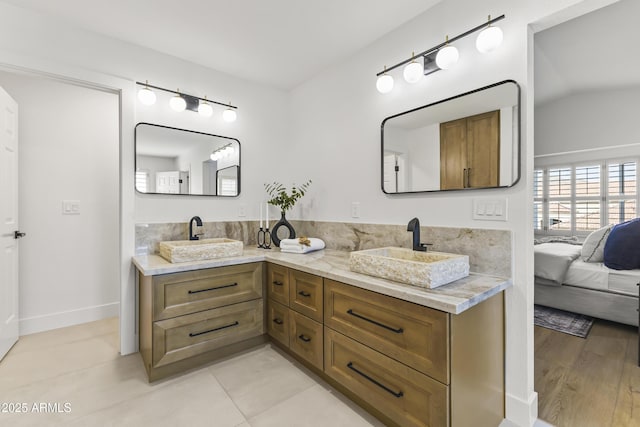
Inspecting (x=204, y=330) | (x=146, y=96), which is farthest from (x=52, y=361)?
(x=146, y=96)

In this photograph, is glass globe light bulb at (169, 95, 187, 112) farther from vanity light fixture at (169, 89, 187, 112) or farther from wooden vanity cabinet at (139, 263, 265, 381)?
wooden vanity cabinet at (139, 263, 265, 381)

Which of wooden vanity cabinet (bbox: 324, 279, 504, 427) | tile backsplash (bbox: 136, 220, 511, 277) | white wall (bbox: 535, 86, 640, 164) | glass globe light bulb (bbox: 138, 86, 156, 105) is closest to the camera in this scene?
wooden vanity cabinet (bbox: 324, 279, 504, 427)

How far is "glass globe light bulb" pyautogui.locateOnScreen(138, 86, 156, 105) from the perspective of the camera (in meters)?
2.28

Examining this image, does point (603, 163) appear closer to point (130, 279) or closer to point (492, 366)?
point (492, 366)

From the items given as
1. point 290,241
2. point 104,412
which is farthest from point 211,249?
point 104,412

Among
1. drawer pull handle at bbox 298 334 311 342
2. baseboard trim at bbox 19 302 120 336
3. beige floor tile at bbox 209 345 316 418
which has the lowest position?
beige floor tile at bbox 209 345 316 418

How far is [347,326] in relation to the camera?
162cm

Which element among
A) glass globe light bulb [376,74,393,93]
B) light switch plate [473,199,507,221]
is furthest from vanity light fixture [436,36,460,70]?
light switch plate [473,199,507,221]

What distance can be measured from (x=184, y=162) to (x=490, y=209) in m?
2.33

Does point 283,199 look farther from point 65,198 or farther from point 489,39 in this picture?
point 65,198

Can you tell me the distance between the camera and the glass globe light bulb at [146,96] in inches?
89.6

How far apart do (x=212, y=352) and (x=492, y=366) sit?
5.82ft

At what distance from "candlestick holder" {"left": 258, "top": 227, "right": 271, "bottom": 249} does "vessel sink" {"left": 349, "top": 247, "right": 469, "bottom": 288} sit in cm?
118

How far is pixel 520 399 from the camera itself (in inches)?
60.6
